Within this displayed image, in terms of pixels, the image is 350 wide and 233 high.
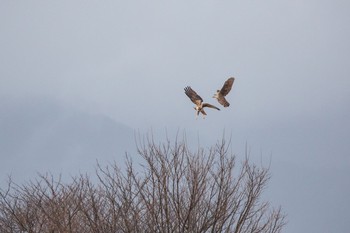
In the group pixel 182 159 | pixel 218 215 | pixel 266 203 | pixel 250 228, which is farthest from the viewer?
pixel 266 203

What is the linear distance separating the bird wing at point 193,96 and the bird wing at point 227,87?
0.44 metres

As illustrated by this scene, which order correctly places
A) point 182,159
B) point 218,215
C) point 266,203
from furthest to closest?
point 266,203
point 182,159
point 218,215

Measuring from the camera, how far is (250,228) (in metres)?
8.00

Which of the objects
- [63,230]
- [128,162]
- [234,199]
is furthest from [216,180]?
[63,230]

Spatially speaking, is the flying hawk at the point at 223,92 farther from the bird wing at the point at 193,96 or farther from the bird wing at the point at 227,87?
the bird wing at the point at 193,96

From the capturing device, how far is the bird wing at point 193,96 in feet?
26.2

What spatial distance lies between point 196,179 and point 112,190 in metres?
1.66

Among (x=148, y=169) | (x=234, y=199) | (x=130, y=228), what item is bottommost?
(x=130, y=228)

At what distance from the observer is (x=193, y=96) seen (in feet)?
26.5

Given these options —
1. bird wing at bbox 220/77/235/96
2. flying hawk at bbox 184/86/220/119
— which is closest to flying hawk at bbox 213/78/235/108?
bird wing at bbox 220/77/235/96

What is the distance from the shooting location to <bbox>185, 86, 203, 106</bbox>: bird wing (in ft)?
26.2

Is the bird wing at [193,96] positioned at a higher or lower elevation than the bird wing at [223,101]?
higher

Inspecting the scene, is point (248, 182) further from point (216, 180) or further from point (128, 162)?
point (128, 162)

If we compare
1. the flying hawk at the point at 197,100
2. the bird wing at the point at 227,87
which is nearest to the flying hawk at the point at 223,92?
the bird wing at the point at 227,87
